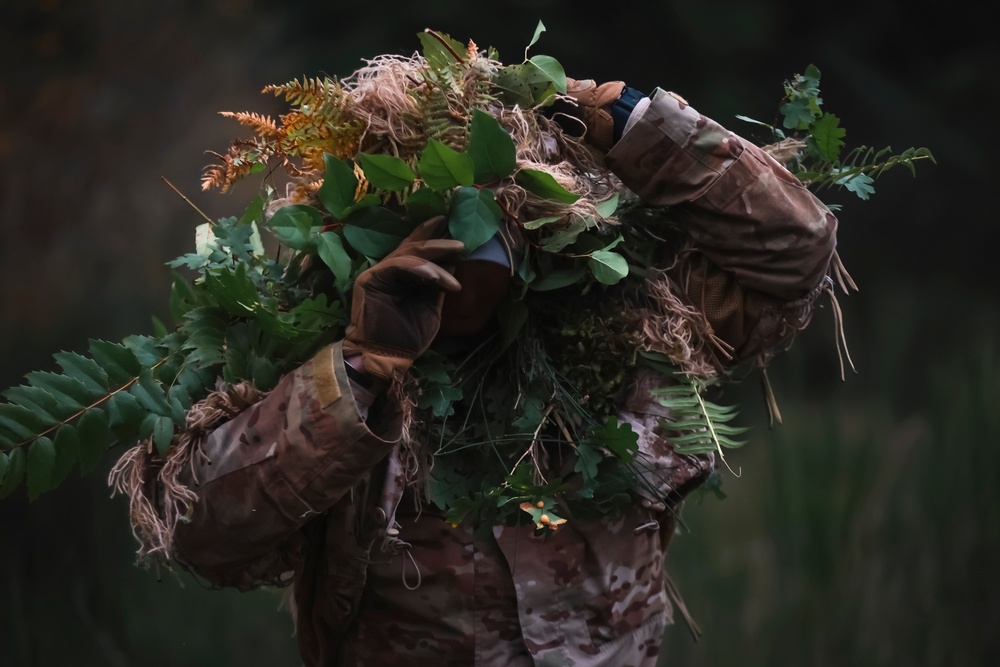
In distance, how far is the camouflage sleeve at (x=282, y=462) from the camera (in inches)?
37.5

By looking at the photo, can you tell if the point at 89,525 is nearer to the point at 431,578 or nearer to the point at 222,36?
the point at 222,36

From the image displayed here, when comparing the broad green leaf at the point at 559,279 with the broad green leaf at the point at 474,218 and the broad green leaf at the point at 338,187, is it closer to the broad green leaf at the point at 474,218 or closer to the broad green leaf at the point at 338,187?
the broad green leaf at the point at 474,218

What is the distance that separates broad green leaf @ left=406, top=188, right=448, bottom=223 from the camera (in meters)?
0.99

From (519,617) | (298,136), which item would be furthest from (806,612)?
(298,136)

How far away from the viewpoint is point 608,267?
102 cm

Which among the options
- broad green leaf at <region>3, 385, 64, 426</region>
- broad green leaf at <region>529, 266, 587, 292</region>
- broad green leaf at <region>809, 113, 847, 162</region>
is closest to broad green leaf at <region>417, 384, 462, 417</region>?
broad green leaf at <region>529, 266, 587, 292</region>

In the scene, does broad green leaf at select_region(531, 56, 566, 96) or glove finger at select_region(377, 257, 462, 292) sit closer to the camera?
glove finger at select_region(377, 257, 462, 292)

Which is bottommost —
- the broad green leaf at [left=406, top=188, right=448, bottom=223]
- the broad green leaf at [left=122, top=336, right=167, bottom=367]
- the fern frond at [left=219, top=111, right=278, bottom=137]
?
the broad green leaf at [left=122, top=336, right=167, bottom=367]

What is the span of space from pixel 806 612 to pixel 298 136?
63.8 inches

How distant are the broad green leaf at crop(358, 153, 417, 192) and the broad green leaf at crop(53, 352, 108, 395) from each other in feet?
1.06

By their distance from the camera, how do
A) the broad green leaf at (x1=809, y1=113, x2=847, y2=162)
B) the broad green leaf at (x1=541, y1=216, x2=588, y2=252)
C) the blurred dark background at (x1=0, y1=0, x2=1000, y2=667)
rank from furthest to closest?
the blurred dark background at (x1=0, y1=0, x2=1000, y2=667)
the broad green leaf at (x1=809, y1=113, x2=847, y2=162)
the broad green leaf at (x1=541, y1=216, x2=588, y2=252)

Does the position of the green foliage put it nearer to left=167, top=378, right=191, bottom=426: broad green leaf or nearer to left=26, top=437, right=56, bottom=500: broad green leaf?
left=167, top=378, right=191, bottom=426: broad green leaf

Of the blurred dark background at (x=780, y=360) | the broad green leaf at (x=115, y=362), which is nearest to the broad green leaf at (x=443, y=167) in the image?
the broad green leaf at (x=115, y=362)

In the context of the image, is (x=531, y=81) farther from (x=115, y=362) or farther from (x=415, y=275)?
(x=115, y=362)
